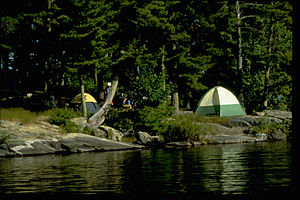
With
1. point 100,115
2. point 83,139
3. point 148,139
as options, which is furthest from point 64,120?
point 148,139

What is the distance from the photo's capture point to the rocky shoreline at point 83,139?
2055 centimetres

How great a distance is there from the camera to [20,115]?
2462 centimetres

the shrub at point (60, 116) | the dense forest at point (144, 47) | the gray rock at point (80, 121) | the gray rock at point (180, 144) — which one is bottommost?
the gray rock at point (180, 144)

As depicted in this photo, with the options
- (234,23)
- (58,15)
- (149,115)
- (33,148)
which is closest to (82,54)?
(58,15)

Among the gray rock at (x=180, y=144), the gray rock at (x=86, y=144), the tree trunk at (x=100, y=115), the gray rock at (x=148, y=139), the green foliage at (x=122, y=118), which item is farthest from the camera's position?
the tree trunk at (x=100, y=115)

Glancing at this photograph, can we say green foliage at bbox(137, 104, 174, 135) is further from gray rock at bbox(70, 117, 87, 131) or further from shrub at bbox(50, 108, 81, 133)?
shrub at bbox(50, 108, 81, 133)

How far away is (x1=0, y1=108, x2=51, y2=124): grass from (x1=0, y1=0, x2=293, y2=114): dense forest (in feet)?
10.1

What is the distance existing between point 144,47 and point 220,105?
693 cm

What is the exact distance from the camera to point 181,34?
1260 inches

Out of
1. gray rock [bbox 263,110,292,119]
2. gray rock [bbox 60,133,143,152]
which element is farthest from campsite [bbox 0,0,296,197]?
gray rock [bbox 263,110,292,119]

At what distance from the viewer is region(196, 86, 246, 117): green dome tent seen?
31.3 m

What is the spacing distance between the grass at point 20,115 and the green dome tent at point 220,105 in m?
11.6

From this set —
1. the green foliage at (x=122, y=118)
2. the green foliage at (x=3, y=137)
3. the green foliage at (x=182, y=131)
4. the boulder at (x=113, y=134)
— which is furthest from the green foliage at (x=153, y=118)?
the green foliage at (x=3, y=137)

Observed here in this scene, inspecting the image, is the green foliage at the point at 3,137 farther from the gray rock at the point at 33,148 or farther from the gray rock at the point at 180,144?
the gray rock at the point at 180,144
